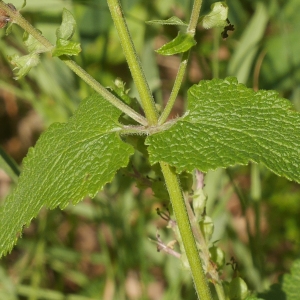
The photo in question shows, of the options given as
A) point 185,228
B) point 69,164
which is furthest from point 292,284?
point 69,164

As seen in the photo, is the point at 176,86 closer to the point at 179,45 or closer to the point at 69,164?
the point at 179,45

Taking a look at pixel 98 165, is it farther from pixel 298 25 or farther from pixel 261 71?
pixel 298 25

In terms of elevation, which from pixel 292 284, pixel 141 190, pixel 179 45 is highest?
pixel 141 190

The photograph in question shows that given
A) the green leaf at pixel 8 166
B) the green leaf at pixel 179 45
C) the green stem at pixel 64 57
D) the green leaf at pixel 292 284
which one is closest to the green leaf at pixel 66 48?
the green stem at pixel 64 57

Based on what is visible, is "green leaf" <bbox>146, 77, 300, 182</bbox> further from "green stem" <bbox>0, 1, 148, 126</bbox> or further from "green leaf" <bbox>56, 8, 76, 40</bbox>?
"green leaf" <bbox>56, 8, 76, 40</bbox>

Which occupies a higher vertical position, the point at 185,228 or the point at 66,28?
the point at 66,28

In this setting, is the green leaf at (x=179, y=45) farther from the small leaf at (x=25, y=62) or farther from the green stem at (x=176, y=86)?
the small leaf at (x=25, y=62)

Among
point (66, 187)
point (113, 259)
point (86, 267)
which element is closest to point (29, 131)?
point (86, 267)
